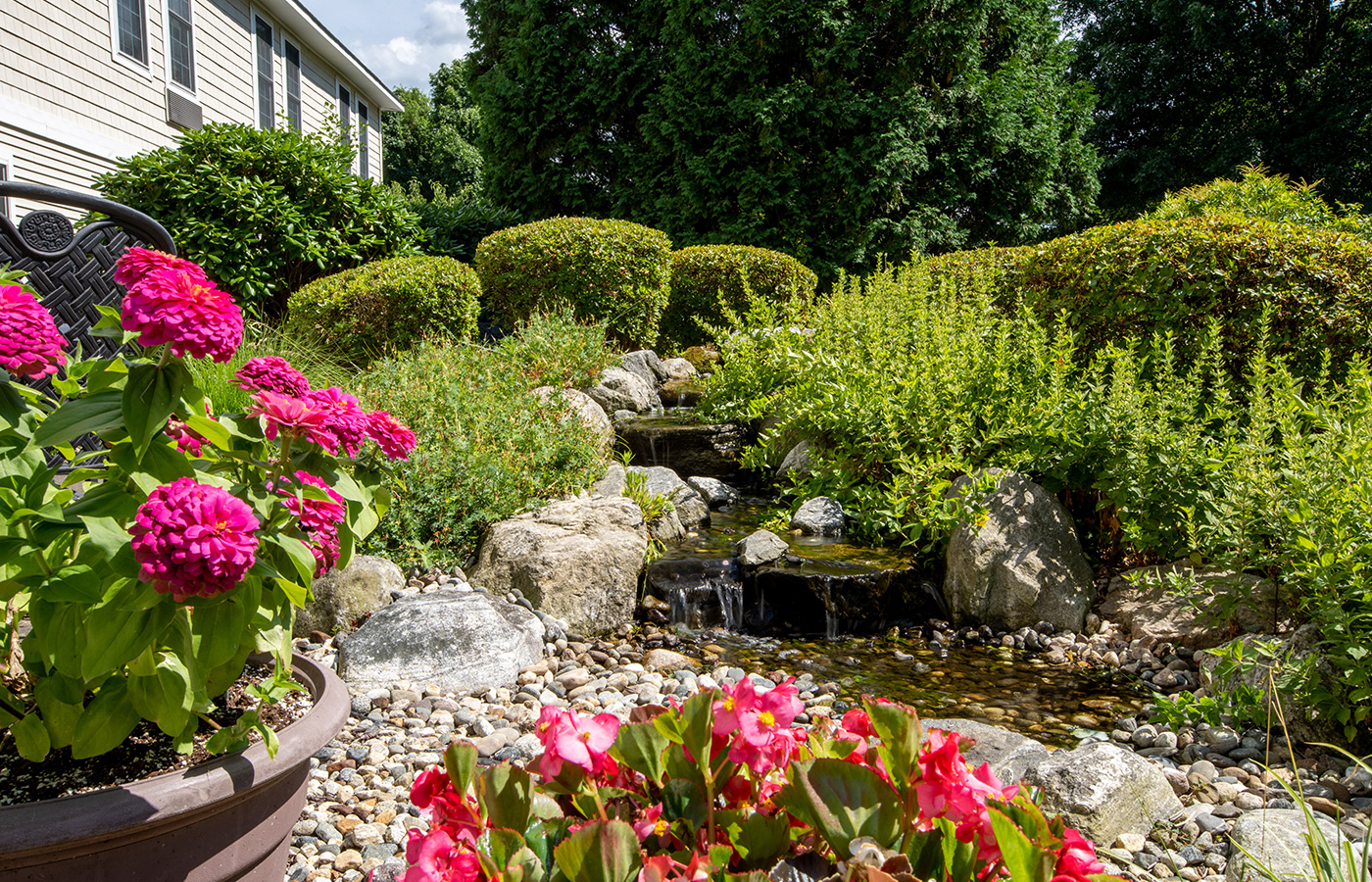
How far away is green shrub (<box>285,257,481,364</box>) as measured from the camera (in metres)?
7.98

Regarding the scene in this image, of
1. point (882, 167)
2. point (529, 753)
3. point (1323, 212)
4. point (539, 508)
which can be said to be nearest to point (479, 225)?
point (882, 167)

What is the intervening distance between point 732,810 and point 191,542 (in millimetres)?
757

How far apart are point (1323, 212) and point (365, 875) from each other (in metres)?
8.35

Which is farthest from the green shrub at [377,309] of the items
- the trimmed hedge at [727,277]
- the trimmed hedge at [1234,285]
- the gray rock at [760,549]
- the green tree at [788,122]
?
the green tree at [788,122]

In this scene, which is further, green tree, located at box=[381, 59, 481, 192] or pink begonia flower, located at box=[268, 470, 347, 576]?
green tree, located at box=[381, 59, 481, 192]

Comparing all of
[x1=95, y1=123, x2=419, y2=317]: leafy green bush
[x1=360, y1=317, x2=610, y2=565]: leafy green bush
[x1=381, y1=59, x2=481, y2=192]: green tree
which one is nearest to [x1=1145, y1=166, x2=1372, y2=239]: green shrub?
[x1=360, y1=317, x2=610, y2=565]: leafy green bush

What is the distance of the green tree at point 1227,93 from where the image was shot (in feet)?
59.7

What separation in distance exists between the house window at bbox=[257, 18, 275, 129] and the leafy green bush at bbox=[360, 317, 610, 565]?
8.70 meters

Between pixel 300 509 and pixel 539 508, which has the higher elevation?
pixel 300 509

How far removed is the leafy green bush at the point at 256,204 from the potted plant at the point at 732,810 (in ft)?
29.1

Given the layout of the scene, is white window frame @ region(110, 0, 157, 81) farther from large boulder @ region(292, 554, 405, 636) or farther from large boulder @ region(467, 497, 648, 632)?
large boulder @ region(292, 554, 405, 636)

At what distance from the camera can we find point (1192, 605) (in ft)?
11.7

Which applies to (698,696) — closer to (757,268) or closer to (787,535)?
(787,535)

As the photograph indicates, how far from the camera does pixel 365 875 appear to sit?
202cm
